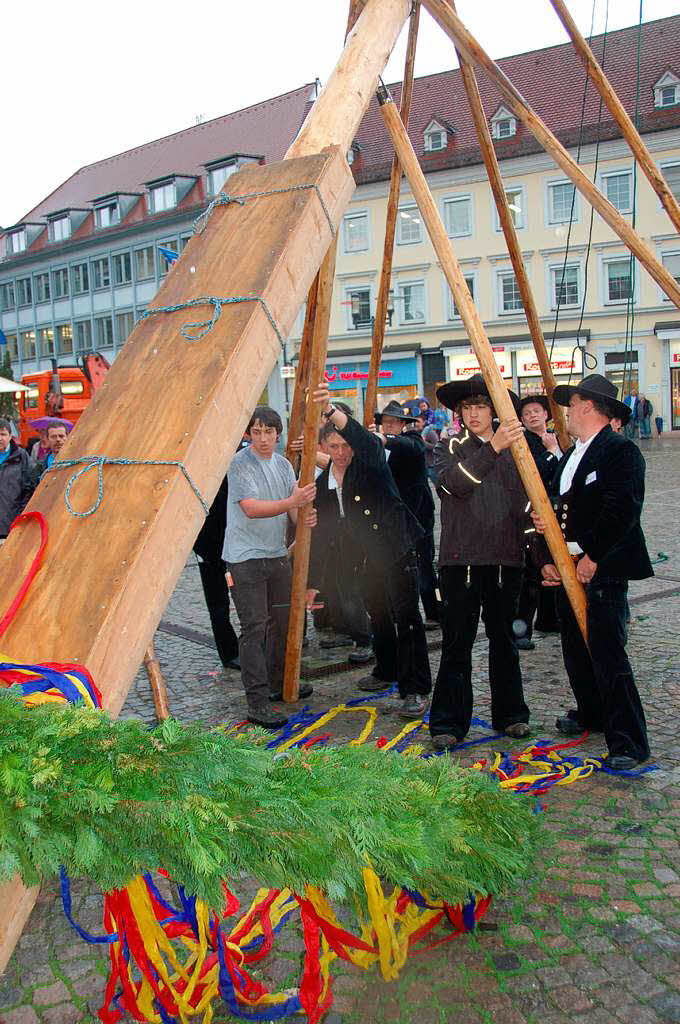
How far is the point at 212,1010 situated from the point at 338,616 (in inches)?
200

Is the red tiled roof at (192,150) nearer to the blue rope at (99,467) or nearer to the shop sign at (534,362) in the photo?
the shop sign at (534,362)

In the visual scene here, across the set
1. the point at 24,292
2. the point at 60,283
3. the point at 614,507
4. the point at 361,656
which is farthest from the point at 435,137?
the point at 614,507

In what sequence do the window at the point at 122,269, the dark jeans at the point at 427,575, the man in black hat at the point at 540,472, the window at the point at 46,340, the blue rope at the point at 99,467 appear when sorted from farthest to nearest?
the window at the point at 46,340
the window at the point at 122,269
the dark jeans at the point at 427,575
the man in black hat at the point at 540,472
the blue rope at the point at 99,467

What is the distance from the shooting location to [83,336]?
169 feet

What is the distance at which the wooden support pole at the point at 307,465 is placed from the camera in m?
5.69

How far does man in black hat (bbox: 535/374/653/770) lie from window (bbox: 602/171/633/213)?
34.3 meters

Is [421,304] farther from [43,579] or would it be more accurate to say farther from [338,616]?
[43,579]

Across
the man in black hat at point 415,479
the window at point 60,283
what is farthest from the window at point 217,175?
the man in black hat at point 415,479

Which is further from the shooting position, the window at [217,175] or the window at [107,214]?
the window at [107,214]

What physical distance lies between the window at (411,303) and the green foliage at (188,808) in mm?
Answer: 40162

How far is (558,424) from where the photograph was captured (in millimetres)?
6934

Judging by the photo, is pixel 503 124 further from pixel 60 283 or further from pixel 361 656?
pixel 361 656

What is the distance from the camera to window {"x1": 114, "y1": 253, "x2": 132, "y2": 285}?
48.6 meters

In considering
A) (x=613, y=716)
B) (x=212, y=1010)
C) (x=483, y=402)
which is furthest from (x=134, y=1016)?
(x=483, y=402)
